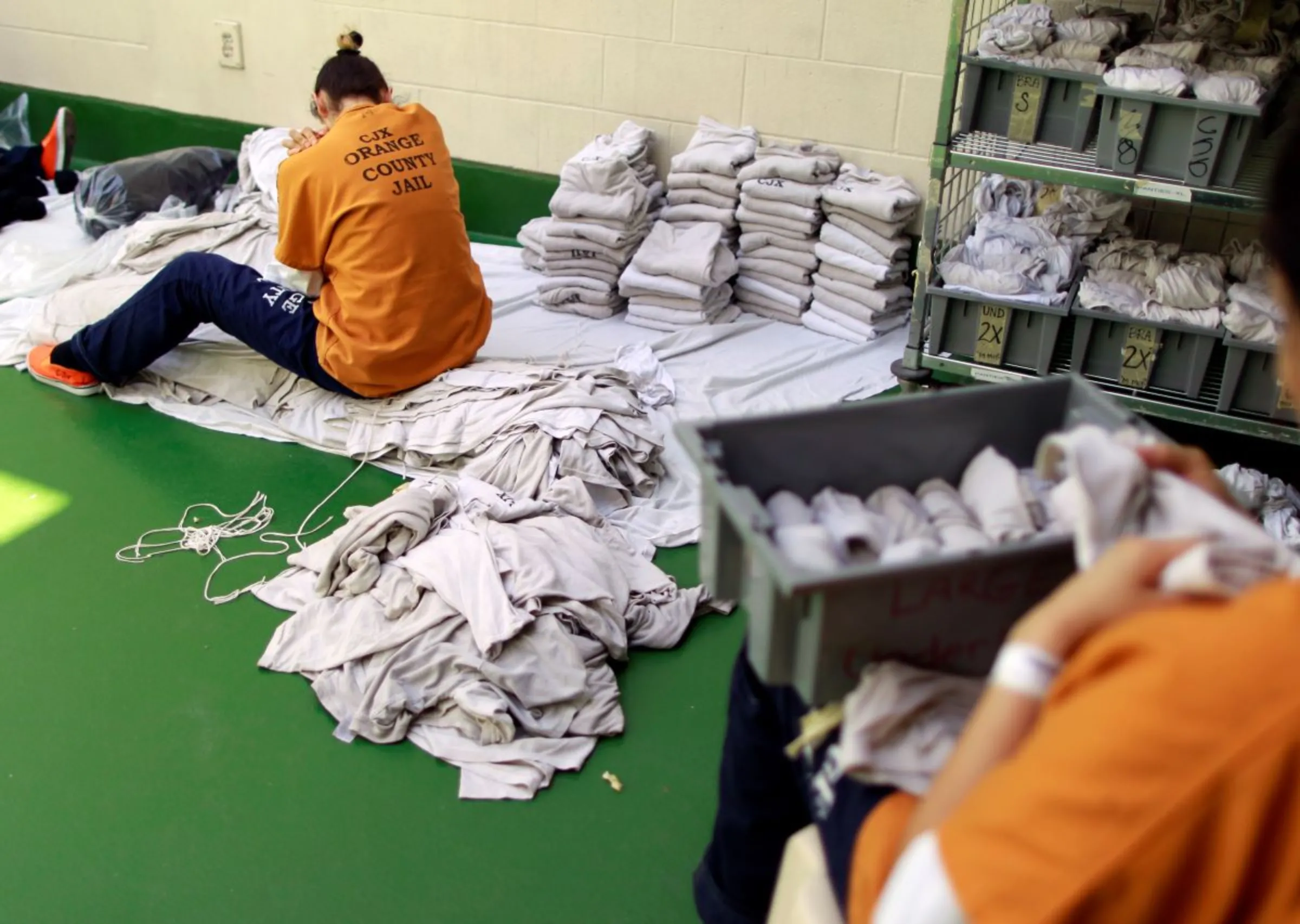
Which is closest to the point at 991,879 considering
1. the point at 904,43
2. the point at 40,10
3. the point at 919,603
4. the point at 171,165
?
the point at 919,603

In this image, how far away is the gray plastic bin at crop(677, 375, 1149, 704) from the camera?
1.09 m

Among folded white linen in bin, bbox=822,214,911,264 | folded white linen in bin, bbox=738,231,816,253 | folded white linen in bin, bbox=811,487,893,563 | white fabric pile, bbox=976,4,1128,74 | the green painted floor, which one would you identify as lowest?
the green painted floor

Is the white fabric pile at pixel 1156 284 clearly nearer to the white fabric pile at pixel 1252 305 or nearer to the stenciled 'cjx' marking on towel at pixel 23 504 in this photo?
the white fabric pile at pixel 1252 305

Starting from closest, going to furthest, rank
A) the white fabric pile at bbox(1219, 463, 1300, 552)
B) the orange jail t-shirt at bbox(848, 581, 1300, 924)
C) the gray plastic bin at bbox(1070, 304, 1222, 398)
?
the orange jail t-shirt at bbox(848, 581, 1300, 924), the white fabric pile at bbox(1219, 463, 1300, 552), the gray plastic bin at bbox(1070, 304, 1222, 398)

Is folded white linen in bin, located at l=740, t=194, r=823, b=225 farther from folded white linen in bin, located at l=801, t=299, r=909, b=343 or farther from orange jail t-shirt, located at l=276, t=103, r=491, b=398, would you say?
orange jail t-shirt, located at l=276, t=103, r=491, b=398

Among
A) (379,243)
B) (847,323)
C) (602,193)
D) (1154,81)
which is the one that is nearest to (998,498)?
(1154,81)

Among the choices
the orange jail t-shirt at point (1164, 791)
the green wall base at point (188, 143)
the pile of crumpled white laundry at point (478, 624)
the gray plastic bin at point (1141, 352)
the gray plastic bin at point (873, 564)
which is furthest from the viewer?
the green wall base at point (188, 143)

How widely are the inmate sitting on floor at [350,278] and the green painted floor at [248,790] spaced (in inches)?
29.9

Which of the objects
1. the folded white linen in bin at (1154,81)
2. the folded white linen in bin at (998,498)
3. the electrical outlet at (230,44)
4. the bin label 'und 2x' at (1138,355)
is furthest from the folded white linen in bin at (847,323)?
the electrical outlet at (230,44)

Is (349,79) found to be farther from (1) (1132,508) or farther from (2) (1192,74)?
(1) (1132,508)

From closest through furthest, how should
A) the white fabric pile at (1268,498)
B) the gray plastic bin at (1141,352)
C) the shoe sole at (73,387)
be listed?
the white fabric pile at (1268,498)
the gray plastic bin at (1141,352)
the shoe sole at (73,387)

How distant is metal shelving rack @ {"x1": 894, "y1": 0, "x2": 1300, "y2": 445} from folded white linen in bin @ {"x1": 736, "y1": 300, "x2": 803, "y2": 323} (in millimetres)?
715

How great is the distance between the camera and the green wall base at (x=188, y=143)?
4.42 metres

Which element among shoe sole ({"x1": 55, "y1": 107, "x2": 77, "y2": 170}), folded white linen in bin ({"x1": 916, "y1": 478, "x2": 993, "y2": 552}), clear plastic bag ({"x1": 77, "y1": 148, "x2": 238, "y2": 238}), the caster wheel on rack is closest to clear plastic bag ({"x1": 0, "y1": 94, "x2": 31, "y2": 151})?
shoe sole ({"x1": 55, "y1": 107, "x2": 77, "y2": 170})
